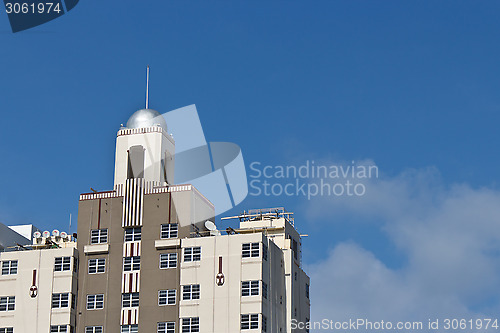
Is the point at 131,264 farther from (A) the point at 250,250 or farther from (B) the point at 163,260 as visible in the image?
(A) the point at 250,250

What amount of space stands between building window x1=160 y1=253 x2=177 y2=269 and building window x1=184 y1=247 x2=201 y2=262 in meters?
1.67

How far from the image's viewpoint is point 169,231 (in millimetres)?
110375

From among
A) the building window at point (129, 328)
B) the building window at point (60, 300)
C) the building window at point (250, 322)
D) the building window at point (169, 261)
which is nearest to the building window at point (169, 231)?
the building window at point (169, 261)

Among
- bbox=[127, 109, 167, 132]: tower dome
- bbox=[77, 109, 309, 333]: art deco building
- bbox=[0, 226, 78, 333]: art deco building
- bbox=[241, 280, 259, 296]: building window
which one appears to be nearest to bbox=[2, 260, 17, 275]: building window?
bbox=[0, 226, 78, 333]: art deco building

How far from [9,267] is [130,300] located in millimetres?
16191

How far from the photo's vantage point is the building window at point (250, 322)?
10338cm

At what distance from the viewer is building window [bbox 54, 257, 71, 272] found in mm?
110812

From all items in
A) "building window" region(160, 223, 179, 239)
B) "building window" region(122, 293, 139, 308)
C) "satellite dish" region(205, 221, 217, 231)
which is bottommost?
"building window" region(122, 293, 139, 308)

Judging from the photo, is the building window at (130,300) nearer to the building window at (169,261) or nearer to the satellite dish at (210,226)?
the building window at (169,261)

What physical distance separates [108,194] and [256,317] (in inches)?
1012

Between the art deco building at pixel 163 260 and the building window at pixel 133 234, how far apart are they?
0.41ft

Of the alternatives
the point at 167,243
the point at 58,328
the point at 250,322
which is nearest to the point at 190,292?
the point at 167,243

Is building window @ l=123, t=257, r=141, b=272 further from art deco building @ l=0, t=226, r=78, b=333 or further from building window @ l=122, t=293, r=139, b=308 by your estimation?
art deco building @ l=0, t=226, r=78, b=333

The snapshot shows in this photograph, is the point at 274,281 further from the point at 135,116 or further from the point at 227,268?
the point at 135,116
